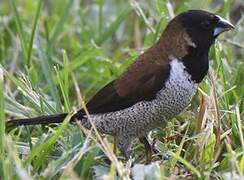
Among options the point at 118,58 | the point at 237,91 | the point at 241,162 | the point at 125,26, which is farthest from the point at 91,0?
the point at 241,162

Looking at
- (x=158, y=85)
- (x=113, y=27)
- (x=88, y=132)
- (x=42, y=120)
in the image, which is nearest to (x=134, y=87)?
(x=158, y=85)

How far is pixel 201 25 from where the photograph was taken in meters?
2.87

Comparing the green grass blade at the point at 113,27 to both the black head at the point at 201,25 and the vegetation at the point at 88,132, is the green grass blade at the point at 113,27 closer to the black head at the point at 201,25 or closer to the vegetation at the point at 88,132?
the vegetation at the point at 88,132

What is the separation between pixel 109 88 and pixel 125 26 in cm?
216

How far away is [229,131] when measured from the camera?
2.80 meters

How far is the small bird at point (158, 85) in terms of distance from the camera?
2.80 meters

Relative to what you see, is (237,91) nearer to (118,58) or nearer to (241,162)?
(241,162)

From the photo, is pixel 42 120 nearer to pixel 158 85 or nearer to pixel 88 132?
pixel 88 132

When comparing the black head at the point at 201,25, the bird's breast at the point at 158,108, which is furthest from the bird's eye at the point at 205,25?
the bird's breast at the point at 158,108

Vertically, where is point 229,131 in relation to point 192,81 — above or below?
below

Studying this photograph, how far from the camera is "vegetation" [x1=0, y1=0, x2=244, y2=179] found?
256cm

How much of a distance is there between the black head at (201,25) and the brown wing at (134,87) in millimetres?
165

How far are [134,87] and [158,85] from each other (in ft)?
0.36

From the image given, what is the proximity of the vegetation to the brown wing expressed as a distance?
0.14 m
